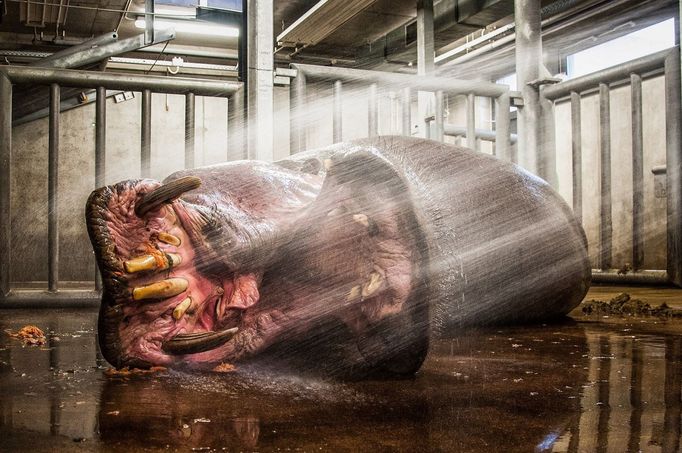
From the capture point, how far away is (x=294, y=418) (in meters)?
1.44

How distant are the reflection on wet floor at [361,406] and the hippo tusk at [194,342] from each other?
0.44 ft

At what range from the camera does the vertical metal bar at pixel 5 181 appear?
3.79 metres

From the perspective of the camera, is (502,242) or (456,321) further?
(502,242)

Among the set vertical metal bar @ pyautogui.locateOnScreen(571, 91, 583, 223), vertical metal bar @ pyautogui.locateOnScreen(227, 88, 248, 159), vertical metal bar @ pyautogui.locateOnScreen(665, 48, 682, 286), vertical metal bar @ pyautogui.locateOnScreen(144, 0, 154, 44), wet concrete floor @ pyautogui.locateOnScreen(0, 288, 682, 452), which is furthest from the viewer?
vertical metal bar @ pyautogui.locateOnScreen(144, 0, 154, 44)

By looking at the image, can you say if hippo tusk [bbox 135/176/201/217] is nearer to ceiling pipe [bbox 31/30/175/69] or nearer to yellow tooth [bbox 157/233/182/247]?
yellow tooth [bbox 157/233/182/247]

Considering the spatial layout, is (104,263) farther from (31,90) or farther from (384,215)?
(31,90)

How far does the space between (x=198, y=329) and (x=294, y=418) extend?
0.36 meters

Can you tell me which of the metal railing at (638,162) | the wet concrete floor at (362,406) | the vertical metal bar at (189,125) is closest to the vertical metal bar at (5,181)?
the vertical metal bar at (189,125)

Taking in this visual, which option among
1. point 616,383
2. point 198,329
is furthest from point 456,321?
point 198,329

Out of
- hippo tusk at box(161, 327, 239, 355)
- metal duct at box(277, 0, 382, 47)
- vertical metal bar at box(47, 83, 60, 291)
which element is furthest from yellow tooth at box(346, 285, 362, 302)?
metal duct at box(277, 0, 382, 47)

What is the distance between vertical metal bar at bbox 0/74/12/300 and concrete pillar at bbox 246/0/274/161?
1.43 metres

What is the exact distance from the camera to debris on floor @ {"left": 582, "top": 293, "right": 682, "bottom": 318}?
11.5 ft

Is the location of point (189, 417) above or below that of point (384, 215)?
below

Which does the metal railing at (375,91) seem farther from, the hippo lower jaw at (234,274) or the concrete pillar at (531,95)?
the hippo lower jaw at (234,274)
